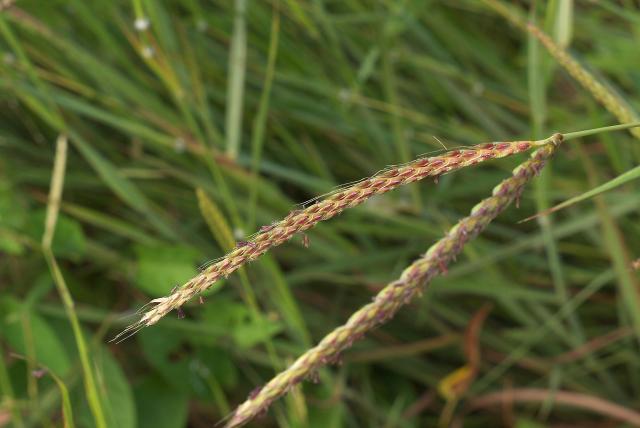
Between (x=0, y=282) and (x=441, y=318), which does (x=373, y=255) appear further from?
(x=0, y=282)

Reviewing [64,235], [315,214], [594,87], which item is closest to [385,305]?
[315,214]

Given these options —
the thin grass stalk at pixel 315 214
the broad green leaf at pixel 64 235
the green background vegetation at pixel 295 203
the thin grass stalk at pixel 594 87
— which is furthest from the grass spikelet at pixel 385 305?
the broad green leaf at pixel 64 235

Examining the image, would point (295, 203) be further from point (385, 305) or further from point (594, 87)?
point (385, 305)

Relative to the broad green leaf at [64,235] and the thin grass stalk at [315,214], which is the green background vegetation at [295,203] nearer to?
the broad green leaf at [64,235]

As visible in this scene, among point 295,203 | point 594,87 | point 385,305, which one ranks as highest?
point 295,203

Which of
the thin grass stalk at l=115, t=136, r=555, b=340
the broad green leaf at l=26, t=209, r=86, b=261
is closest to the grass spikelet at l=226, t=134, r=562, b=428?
the thin grass stalk at l=115, t=136, r=555, b=340

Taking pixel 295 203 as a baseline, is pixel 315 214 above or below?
below

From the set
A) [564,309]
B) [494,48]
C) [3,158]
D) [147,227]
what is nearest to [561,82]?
[494,48]
